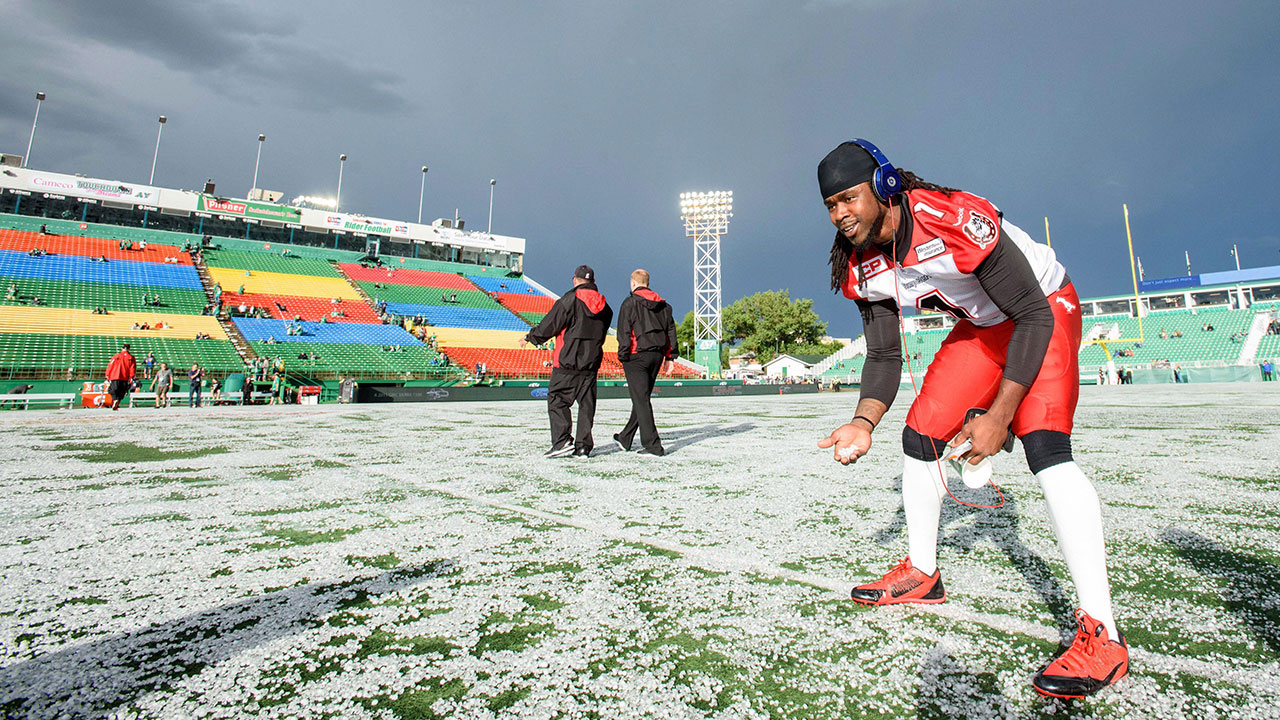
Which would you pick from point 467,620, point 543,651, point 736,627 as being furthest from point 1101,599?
point 467,620

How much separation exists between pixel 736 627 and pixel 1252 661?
1.15 m

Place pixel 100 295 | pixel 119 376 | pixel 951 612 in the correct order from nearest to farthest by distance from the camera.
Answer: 1. pixel 951 612
2. pixel 119 376
3. pixel 100 295

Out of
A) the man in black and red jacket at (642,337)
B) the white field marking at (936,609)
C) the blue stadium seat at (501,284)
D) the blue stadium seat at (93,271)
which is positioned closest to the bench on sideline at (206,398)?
the blue stadium seat at (93,271)

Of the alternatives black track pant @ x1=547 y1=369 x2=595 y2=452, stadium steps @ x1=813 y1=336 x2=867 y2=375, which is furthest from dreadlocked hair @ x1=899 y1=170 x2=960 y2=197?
stadium steps @ x1=813 y1=336 x2=867 y2=375

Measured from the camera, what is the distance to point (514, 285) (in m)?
45.5

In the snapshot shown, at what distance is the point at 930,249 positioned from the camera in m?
1.78

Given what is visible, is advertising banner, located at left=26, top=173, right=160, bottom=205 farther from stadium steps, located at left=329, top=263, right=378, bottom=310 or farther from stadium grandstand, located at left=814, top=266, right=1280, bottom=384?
stadium grandstand, located at left=814, top=266, right=1280, bottom=384

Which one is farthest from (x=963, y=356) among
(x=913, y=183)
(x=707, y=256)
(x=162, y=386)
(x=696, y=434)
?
(x=707, y=256)

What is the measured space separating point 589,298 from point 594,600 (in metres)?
3.94

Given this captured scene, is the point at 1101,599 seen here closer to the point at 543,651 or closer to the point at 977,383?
the point at 977,383

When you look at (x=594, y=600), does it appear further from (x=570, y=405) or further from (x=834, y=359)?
(x=834, y=359)

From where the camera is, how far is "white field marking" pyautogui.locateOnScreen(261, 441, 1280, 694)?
48.3 inches

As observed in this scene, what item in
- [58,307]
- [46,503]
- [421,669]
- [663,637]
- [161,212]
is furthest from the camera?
[161,212]

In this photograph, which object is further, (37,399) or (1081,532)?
(37,399)
